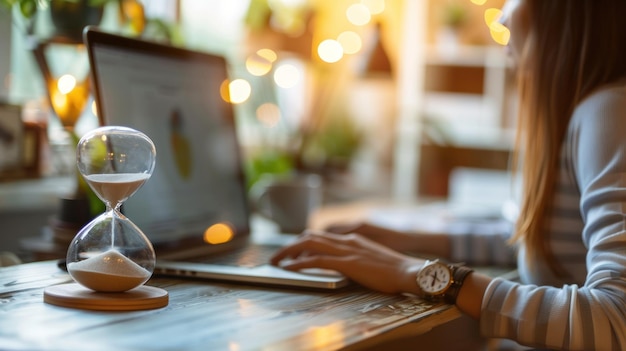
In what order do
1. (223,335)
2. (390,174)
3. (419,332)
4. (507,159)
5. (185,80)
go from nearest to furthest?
(223,335) < (419,332) < (185,80) < (507,159) < (390,174)

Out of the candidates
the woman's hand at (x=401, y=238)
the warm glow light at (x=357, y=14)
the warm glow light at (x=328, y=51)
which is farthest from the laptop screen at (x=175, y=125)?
the warm glow light at (x=357, y=14)

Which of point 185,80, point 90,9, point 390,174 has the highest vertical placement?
point 90,9

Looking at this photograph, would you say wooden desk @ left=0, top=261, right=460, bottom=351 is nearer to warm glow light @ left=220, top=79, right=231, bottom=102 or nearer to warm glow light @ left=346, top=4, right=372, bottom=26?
warm glow light @ left=220, top=79, right=231, bottom=102

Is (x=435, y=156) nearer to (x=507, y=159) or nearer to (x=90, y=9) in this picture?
(x=507, y=159)

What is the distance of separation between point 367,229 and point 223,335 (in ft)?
2.32

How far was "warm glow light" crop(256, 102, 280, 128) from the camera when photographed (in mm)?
3752

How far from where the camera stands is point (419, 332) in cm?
90

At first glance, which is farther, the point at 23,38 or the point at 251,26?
the point at 251,26

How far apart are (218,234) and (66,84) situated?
37 centimetres

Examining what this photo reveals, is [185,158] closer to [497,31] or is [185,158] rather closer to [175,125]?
[175,125]

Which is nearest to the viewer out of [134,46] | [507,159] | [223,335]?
[223,335]

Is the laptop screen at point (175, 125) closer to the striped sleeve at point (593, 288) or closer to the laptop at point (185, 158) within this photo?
the laptop at point (185, 158)

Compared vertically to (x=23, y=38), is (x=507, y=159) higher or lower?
lower

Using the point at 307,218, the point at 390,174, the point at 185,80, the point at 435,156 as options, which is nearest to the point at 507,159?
the point at 435,156
